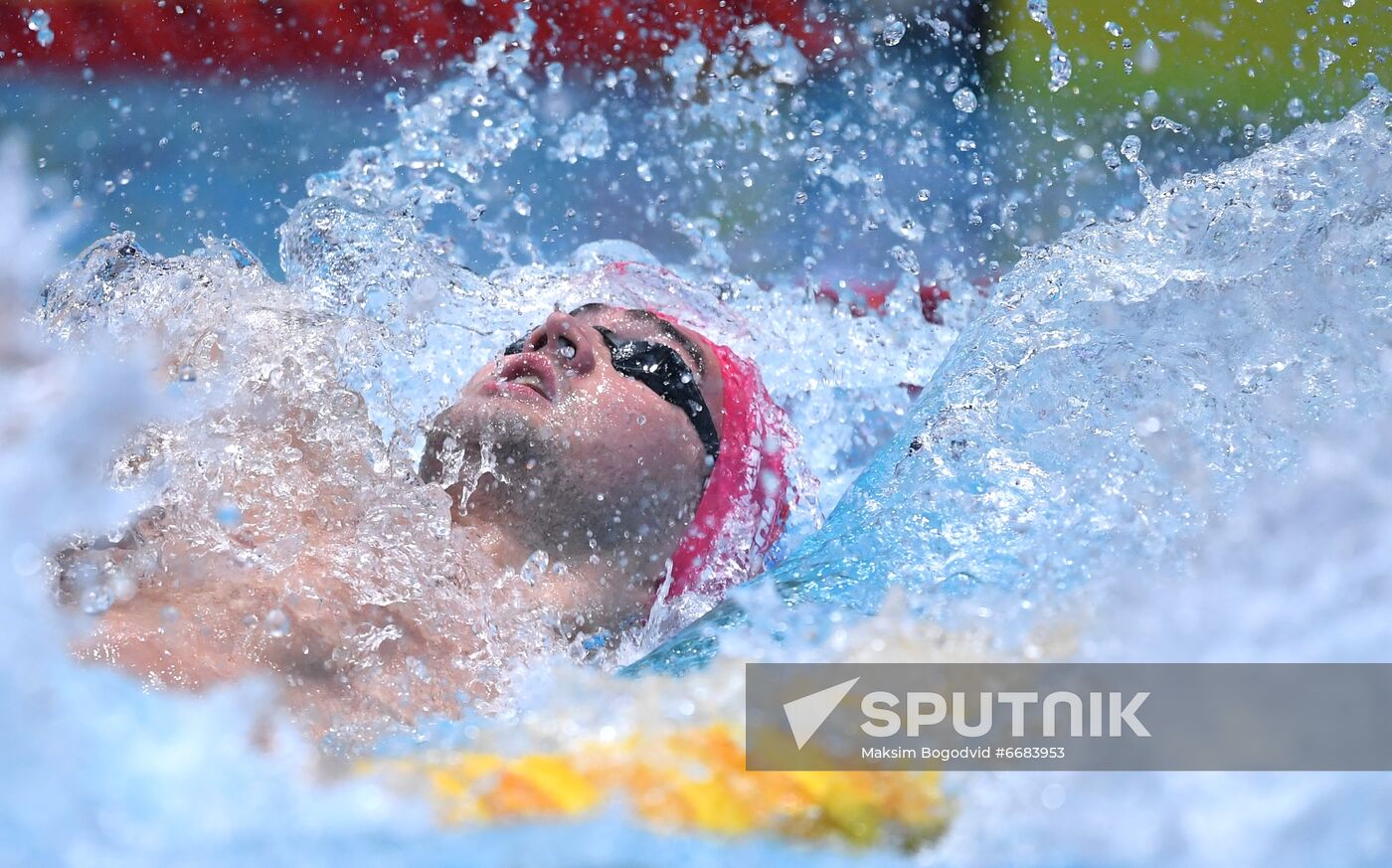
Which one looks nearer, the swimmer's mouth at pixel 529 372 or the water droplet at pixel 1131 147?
the swimmer's mouth at pixel 529 372

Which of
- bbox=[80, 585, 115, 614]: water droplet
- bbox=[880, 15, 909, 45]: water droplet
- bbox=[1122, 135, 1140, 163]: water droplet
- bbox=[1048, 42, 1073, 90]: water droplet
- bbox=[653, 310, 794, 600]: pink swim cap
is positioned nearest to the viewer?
bbox=[80, 585, 115, 614]: water droplet

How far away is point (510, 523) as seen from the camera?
134 cm

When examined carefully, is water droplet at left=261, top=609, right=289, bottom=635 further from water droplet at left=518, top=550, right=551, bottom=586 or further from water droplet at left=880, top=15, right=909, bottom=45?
water droplet at left=880, top=15, right=909, bottom=45

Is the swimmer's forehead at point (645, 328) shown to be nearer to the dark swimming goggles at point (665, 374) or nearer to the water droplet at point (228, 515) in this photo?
the dark swimming goggles at point (665, 374)

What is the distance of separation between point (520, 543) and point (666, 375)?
0.96 ft

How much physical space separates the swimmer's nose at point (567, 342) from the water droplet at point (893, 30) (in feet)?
6.62

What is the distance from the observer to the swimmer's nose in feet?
4.67

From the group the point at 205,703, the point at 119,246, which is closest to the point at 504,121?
the point at 119,246

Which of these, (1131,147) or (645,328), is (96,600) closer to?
(645,328)

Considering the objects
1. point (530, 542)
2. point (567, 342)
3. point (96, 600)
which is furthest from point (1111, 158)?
point (96, 600)

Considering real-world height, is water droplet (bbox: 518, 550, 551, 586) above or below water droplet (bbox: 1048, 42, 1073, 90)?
below

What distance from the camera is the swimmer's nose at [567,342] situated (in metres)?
1.42

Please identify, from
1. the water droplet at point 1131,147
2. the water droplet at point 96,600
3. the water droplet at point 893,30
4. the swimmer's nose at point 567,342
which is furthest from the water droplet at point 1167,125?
the water droplet at point 96,600

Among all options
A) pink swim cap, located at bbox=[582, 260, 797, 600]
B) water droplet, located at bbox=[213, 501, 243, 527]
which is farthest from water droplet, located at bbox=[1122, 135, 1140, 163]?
water droplet, located at bbox=[213, 501, 243, 527]
